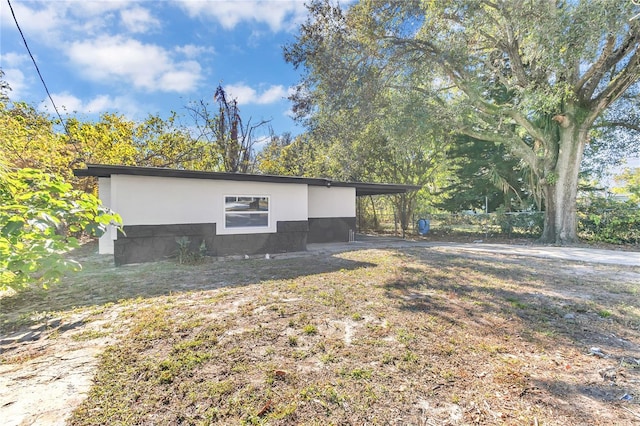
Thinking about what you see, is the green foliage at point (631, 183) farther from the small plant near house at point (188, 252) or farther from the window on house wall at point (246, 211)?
the small plant near house at point (188, 252)

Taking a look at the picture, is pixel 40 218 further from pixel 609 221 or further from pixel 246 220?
pixel 609 221

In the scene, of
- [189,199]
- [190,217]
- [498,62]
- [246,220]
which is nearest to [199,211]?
[190,217]

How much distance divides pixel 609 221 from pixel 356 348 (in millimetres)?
12256

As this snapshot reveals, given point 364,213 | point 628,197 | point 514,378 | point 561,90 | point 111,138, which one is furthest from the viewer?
point 364,213

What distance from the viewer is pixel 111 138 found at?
1051cm

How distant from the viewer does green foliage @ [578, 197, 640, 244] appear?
9312 mm

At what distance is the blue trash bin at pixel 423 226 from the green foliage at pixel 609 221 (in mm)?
5568

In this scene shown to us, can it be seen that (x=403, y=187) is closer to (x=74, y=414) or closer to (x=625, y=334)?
(x=625, y=334)

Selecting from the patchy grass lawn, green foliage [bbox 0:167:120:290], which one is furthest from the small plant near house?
green foliage [bbox 0:167:120:290]

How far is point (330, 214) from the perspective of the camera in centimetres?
1059

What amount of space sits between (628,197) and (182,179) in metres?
14.6

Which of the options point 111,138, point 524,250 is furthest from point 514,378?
point 111,138

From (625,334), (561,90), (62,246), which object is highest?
(561,90)

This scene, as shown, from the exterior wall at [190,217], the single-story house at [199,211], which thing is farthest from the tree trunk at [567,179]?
the exterior wall at [190,217]
